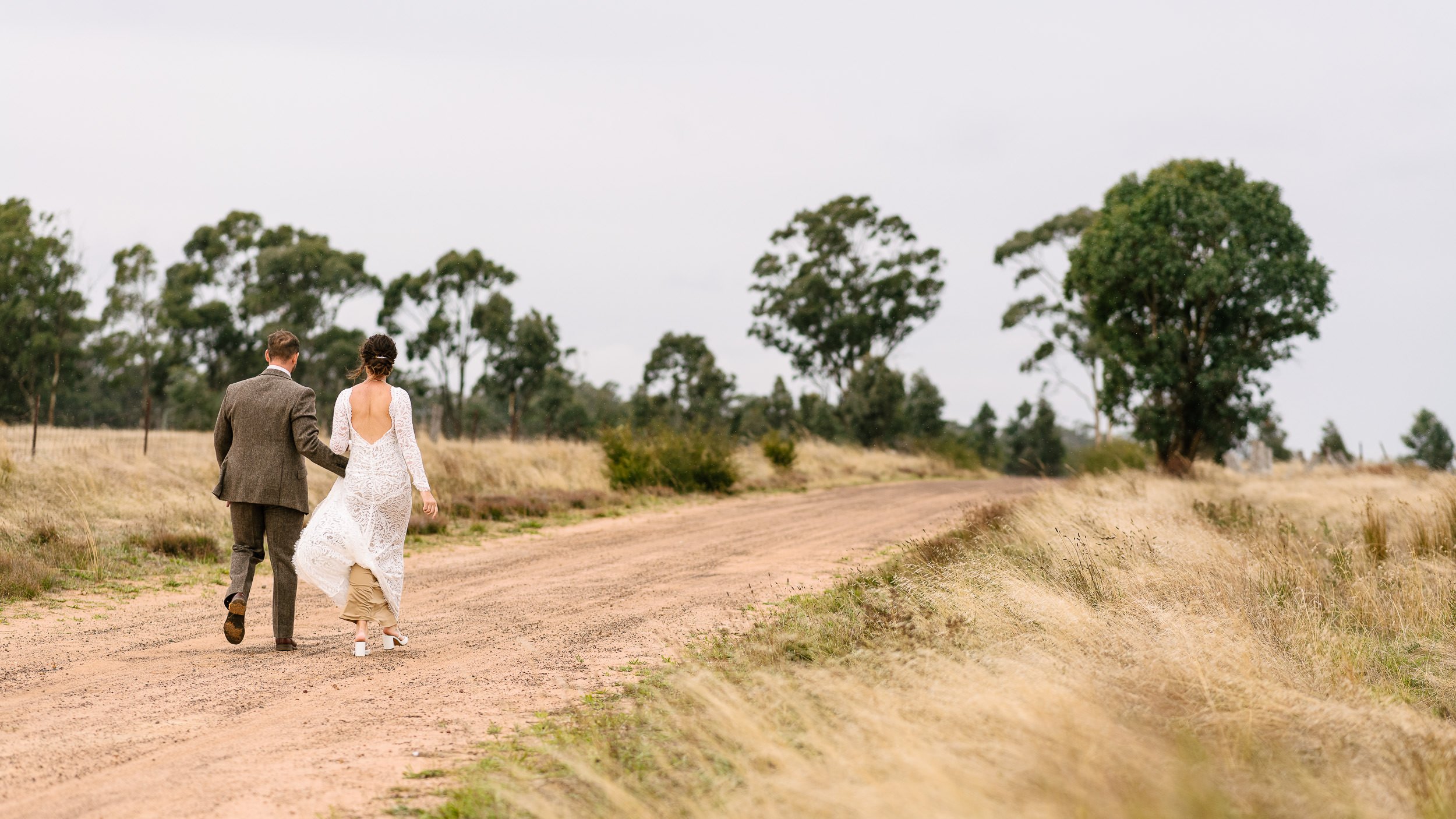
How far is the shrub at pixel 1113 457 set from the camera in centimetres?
3092

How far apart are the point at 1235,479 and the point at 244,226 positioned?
2071 inches

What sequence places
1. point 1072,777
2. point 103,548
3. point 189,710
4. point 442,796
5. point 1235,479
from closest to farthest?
point 1072,777 < point 442,796 < point 189,710 < point 103,548 < point 1235,479

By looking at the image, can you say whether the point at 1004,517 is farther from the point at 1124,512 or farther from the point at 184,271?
the point at 184,271

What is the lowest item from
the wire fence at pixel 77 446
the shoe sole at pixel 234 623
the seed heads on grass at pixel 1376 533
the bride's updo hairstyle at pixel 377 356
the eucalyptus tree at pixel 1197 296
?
the shoe sole at pixel 234 623

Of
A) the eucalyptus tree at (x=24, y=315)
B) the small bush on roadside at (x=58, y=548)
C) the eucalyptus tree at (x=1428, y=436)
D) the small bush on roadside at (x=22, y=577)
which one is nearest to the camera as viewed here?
the small bush on roadside at (x=22, y=577)

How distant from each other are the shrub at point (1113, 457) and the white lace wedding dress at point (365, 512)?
85.8 feet

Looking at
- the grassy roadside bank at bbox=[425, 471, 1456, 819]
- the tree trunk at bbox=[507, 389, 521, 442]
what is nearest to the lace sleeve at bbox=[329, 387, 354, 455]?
the grassy roadside bank at bbox=[425, 471, 1456, 819]

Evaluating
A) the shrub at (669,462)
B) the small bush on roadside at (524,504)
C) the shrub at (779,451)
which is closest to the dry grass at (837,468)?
the shrub at (779,451)

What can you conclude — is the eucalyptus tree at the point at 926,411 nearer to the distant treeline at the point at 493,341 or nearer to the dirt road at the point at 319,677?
the distant treeline at the point at 493,341

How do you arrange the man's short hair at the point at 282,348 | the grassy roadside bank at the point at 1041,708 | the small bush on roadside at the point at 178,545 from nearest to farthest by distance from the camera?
the grassy roadside bank at the point at 1041,708
the man's short hair at the point at 282,348
the small bush on roadside at the point at 178,545

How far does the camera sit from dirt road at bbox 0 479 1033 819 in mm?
3896

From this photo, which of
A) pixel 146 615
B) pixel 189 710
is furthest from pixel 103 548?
pixel 189 710

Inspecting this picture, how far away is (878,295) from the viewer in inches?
2208

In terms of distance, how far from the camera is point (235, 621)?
6.48 meters
